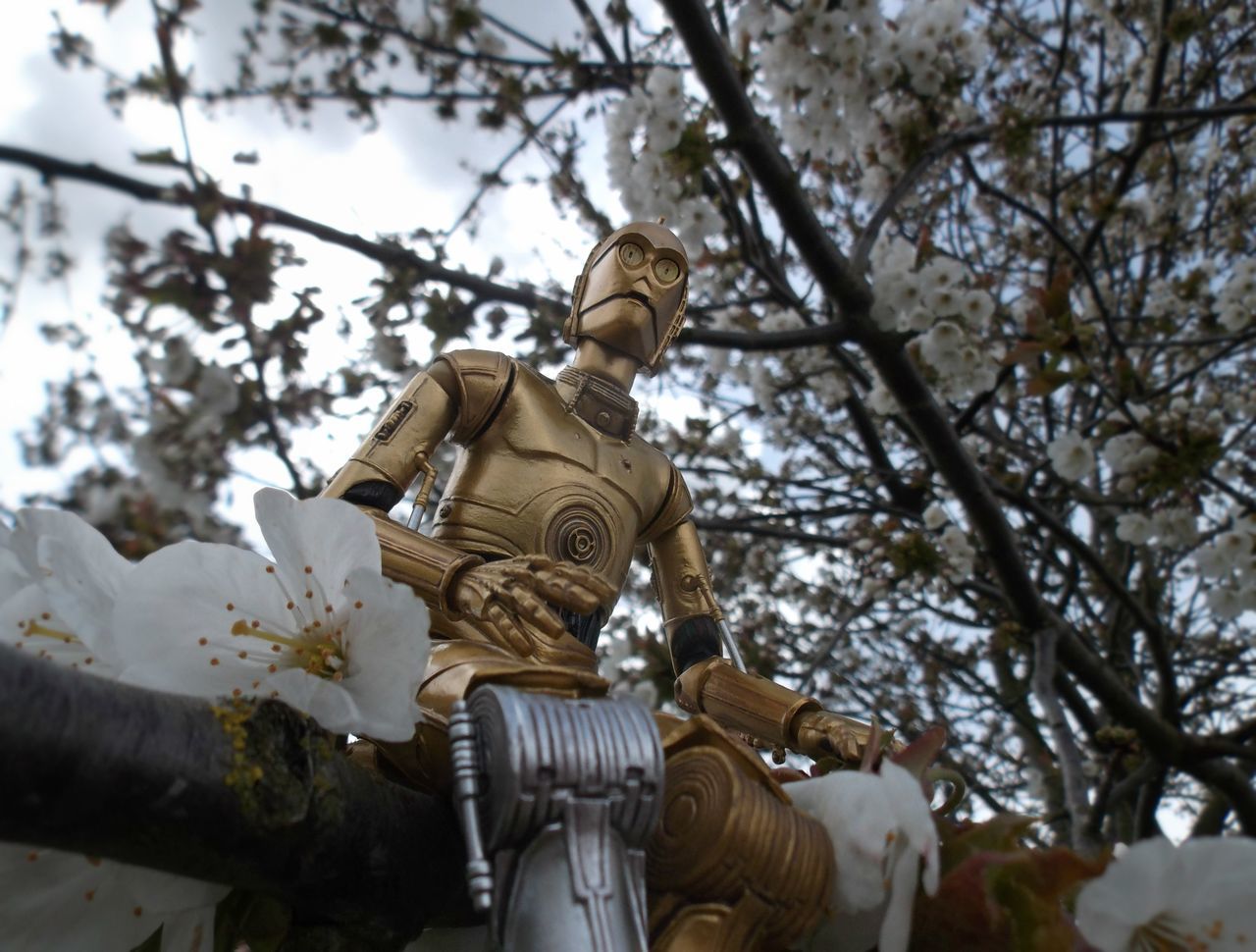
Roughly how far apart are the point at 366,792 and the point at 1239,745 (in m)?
3.76

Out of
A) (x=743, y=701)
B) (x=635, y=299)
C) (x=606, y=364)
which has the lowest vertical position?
(x=743, y=701)

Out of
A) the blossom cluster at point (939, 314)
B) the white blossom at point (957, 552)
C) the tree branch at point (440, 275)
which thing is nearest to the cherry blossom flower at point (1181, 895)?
the tree branch at point (440, 275)

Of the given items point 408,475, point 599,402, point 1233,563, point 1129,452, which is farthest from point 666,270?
point 1233,563

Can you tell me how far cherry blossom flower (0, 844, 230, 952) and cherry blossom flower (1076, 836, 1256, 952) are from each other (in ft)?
2.76

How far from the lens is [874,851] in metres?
1.16

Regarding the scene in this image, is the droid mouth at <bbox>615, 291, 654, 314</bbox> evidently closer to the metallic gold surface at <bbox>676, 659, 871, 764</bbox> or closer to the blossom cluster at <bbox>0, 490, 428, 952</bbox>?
the metallic gold surface at <bbox>676, 659, 871, 764</bbox>

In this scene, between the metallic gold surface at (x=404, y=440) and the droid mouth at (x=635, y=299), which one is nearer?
the metallic gold surface at (x=404, y=440)

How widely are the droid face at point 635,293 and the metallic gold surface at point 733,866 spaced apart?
131 cm

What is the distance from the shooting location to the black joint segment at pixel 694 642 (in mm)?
2250

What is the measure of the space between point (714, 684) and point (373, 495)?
740mm

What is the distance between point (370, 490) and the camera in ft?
6.46

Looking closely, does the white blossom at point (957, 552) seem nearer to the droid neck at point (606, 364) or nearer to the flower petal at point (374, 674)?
the droid neck at point (606, 364)

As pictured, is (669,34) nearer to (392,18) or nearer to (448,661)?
(392,18)

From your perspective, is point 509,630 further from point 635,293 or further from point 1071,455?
point 1071,455
